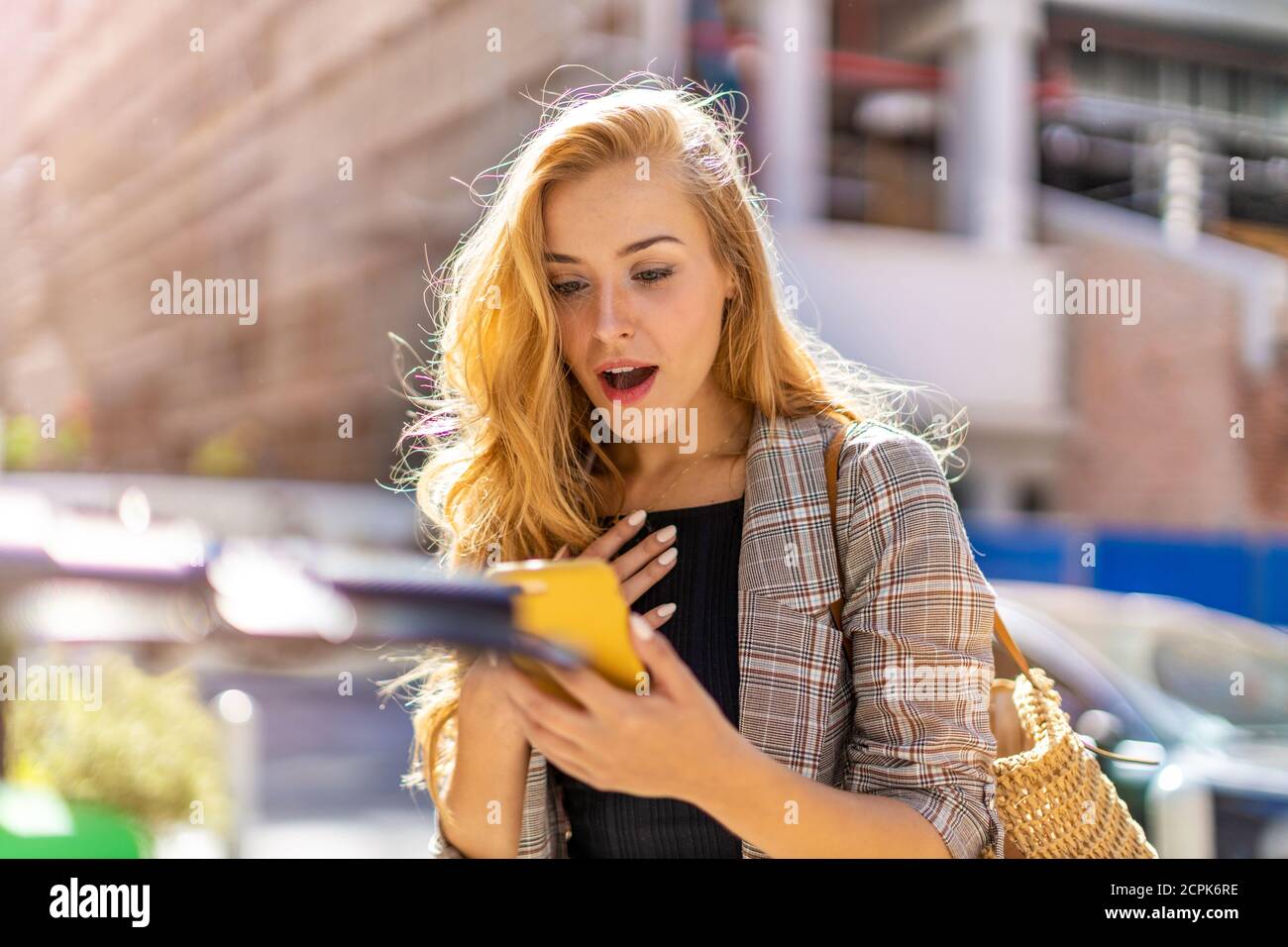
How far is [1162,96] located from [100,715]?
396 inches

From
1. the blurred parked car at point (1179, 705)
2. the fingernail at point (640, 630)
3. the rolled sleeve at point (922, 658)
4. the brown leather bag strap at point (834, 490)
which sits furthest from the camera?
the blurred parked car at point (1179, 705)

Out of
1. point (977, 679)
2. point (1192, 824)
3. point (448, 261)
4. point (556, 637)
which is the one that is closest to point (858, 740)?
point (977, 679)

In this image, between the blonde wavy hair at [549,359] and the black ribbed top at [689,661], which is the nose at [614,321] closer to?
the blonde wavy hair at [549,359]

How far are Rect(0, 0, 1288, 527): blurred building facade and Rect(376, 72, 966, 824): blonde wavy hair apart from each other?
7.79 metres

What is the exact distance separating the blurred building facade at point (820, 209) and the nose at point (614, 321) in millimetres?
7967

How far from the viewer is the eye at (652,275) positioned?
4.90ft

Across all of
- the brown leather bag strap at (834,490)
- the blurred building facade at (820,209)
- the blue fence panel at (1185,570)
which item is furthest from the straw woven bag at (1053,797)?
the blurred building facade at (820,209)

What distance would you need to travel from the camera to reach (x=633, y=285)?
4.90ft

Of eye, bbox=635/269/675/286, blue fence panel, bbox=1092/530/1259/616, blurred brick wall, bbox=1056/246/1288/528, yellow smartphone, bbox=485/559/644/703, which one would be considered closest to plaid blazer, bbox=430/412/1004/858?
eye, bbox=635/269/675/286

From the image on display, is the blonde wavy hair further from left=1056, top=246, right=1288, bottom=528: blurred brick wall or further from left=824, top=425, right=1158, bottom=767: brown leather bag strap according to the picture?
left=1056, top=246, right=1288, bottom=528: blurred brick wall

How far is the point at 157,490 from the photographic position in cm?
936

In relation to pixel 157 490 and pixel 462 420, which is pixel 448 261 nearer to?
pixel 462 420

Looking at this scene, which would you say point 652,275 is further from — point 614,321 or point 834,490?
point 834,490

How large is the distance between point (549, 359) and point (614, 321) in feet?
0.49
